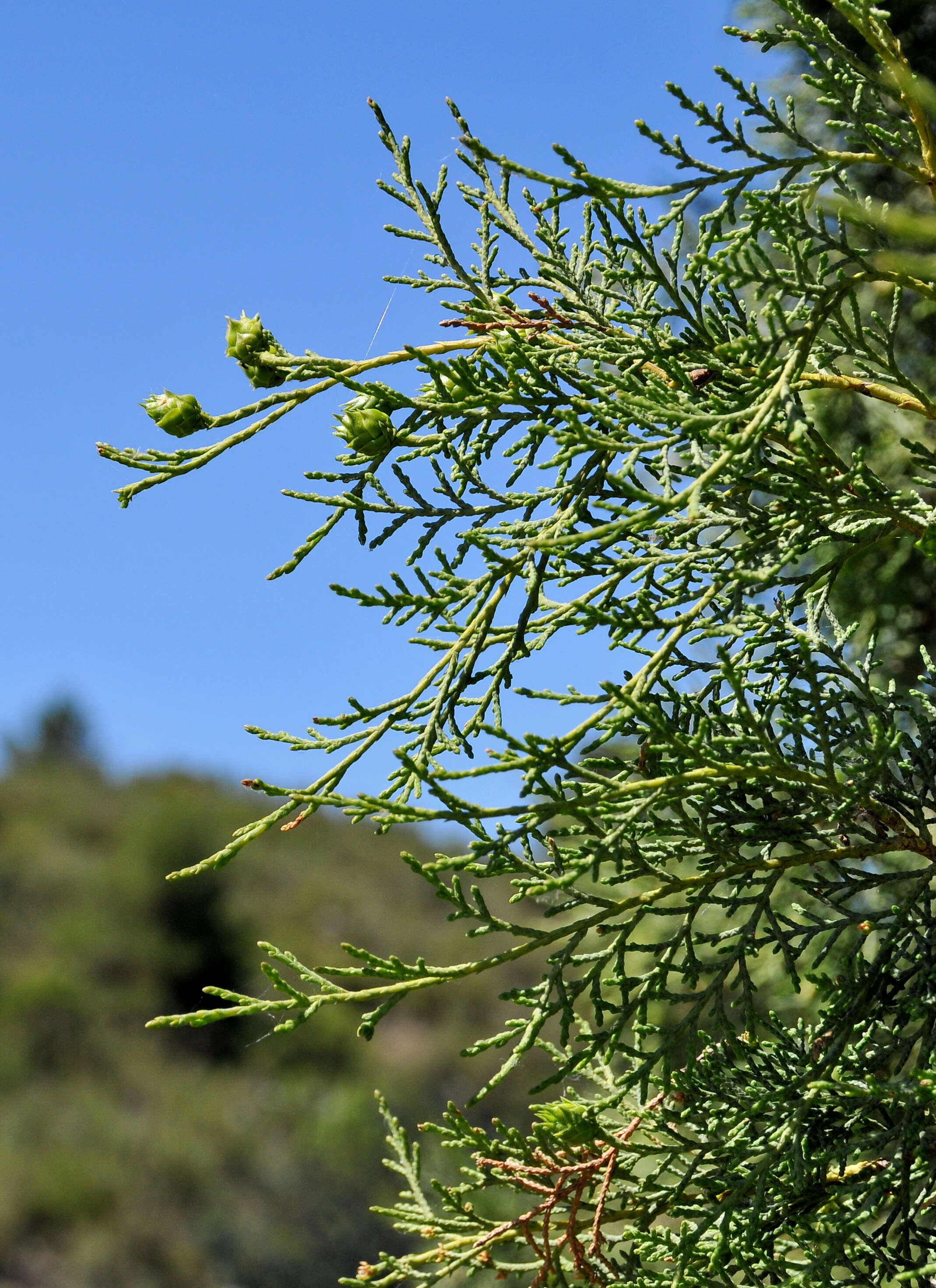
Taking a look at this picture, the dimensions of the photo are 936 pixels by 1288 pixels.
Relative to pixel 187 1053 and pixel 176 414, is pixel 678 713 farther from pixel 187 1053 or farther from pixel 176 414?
pixel 187 1053

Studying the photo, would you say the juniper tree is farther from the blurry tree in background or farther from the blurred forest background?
the blurry tree in background

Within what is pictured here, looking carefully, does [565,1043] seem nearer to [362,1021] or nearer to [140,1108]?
[362,1021]

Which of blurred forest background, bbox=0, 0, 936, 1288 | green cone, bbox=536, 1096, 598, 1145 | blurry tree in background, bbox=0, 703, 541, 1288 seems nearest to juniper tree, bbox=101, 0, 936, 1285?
green cone, bbox=536, 1096, 598, 1145

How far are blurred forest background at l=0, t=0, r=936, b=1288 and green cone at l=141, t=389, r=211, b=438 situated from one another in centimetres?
425

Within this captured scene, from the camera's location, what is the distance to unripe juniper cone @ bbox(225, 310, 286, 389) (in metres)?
2.17

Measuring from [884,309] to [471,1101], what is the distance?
15.4ft

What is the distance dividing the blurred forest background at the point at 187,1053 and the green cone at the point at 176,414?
14.0 ft

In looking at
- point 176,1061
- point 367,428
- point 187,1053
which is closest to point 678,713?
point 367,428

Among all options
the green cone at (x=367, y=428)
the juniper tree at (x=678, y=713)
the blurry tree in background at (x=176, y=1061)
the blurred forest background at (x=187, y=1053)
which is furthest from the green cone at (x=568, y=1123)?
the blurry tree in background at (x=176, y=1061)

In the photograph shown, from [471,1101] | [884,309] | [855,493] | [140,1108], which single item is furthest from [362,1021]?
[140,1108]

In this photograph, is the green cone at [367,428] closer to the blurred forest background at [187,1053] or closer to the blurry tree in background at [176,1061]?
the blurred forest background at [187,1053]

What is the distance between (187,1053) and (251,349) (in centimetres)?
3248

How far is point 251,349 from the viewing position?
2.17 meters

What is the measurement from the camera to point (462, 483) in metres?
2.30
